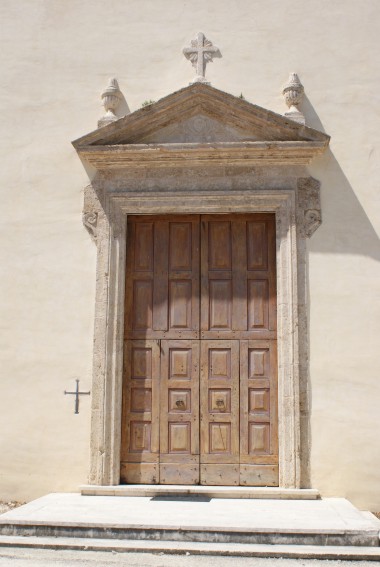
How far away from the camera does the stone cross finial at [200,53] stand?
689 centimetres

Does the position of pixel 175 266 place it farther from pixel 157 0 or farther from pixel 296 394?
pixel 157 0

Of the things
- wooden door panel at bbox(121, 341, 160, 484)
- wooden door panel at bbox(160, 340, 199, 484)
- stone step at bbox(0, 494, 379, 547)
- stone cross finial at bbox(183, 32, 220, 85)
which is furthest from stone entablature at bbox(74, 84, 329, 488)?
stone step at bbox(0, 494, 379, 547)

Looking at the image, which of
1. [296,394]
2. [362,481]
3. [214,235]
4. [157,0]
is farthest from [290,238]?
[157,0]

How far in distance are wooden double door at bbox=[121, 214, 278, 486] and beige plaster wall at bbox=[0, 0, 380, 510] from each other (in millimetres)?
418

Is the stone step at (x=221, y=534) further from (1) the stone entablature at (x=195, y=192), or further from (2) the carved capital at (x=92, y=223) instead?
(2) the carved capital at (x=92, y=223)

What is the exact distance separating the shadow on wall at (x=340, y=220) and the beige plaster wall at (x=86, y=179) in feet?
0.04

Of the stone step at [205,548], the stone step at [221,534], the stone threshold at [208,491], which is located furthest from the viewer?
the stone threshold at [208,491]

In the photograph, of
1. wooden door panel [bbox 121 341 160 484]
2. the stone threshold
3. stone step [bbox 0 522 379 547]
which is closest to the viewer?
stone step [bbox 0 522 379 547]

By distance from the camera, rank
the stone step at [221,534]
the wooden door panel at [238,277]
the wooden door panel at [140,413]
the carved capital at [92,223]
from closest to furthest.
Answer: the stone step at [221,534] → the wooden door panel at [140,413] → the wooden door panel at [238,277] → the carved capital at [92,223]

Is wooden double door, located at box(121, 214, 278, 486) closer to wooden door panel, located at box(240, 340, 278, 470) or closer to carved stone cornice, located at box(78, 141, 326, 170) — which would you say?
wooden door panel, located at box(240, 340, 278, 470)

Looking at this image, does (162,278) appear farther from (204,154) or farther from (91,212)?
(204,154)

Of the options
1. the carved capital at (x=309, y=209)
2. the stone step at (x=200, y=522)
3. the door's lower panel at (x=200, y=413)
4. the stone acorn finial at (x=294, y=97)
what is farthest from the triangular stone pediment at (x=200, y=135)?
the stone step at (x=200, y=522)

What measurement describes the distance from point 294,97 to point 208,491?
3684 mm

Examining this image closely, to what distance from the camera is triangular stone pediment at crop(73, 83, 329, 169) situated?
21.6ft
